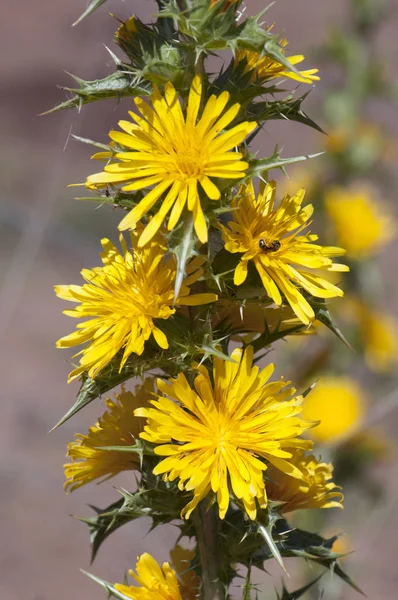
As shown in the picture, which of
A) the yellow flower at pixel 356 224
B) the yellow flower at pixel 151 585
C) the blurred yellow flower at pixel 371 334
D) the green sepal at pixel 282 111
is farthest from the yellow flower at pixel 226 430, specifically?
the blurred yellow flower at pixel 371 334

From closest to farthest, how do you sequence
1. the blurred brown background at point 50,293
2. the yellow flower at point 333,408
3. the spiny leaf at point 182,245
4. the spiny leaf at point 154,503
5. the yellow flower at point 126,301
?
the spiny leaf at point 182,245, the yellow flower at point 126,301, the spiny leaf at point 154,503, the yellow flower at point 333,408, the blurred brown background at point 50,293

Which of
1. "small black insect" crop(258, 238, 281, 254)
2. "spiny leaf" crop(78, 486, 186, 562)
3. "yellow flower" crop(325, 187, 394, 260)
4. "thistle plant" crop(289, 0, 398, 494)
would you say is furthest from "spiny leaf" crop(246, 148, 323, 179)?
"yellow flower" crop(325, 187, 394, 260)

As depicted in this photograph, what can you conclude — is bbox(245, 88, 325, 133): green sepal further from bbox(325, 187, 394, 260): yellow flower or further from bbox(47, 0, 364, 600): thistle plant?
bbox(325, 187, 394, 260): yellow flower

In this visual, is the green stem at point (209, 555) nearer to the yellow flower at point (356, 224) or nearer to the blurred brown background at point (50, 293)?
the blurred brown background at point (50, 293)

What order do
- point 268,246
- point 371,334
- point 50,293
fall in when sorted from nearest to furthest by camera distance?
point 268,246
point 371,334
point 50,293

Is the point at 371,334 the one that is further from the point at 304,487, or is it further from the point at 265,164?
the point at 265,164

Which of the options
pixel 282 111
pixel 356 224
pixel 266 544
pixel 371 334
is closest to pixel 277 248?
pixel 282 111

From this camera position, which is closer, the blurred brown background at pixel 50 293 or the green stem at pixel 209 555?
the green stem at pixel 209 555
